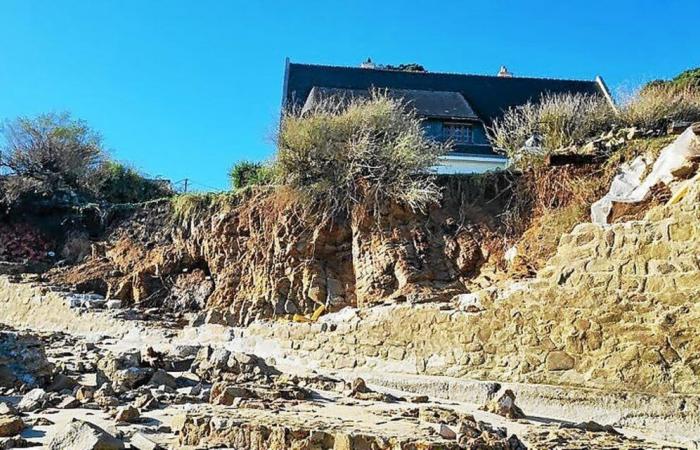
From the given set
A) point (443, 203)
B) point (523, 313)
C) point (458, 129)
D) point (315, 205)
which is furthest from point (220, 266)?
point (458, 129)

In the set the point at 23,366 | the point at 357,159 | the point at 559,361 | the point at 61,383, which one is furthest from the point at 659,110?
the point at 23,366

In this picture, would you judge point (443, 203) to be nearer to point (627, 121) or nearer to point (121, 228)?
point (627, 121)

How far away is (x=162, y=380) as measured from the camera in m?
6.87

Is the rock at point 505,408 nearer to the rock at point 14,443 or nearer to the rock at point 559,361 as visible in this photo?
the rock at point 559,361

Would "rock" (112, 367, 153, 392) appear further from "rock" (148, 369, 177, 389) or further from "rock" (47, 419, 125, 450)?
"rock" (47, 419, 125, 450)

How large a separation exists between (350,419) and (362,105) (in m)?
8.51

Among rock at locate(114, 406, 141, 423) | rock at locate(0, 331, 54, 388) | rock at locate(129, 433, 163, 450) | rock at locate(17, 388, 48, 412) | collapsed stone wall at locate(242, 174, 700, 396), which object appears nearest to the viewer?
rock at locate(129, 433, 163, 450)

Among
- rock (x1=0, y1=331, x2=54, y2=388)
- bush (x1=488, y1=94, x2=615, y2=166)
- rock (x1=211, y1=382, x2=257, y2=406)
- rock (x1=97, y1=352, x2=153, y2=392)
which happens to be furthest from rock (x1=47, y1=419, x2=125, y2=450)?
bush (x1=488, y1=94, x2=615, y2=166)

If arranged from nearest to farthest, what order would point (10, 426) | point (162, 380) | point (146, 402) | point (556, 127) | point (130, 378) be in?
1. point (10, 426)
2. point (146, 402)
3. point (130, 378)
4. point (162, 380)
5. point (556, 127)

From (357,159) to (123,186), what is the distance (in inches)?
353

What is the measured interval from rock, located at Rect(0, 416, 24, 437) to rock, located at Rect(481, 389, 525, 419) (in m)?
3.97

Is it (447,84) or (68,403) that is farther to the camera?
(447,84)

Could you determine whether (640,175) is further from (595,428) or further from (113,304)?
(113,304)

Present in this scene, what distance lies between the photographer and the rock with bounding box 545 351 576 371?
648cm
